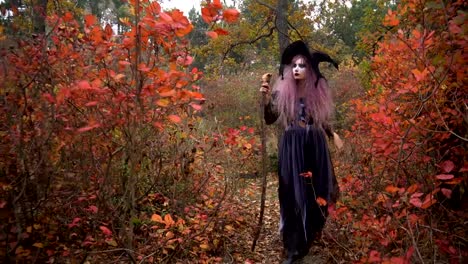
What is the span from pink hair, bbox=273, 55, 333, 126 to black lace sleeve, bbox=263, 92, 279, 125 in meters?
0.05

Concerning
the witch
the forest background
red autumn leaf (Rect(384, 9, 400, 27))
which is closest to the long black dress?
the witch

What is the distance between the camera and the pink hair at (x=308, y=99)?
3.22 meters

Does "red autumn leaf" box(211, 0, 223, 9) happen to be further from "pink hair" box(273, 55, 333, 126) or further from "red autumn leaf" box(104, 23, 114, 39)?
"pink hair" box(273, 55, 333, 126)

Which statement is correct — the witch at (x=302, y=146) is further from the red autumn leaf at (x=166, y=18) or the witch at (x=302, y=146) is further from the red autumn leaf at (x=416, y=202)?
the red autumn leaf at (x=166, y=18)

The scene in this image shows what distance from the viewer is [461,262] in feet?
5.50

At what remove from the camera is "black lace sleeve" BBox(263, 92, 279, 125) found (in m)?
3.30

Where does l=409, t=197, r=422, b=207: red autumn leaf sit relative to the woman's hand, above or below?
below

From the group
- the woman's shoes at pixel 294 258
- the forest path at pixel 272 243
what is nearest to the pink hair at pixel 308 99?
the forest path at pixel 272 243

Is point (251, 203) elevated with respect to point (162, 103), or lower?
lower

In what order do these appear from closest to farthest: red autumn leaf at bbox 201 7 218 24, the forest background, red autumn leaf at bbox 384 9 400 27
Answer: red autumn leaf at bbox 201 7 218 24
the forest background
red autumn leaf at bbox 384 9 400 27

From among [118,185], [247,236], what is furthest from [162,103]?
[247,236]

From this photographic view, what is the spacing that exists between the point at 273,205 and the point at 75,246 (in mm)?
2798

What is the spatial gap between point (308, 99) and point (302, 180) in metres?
0.70

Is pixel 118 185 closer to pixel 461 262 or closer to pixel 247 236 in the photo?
pixel 247 236
